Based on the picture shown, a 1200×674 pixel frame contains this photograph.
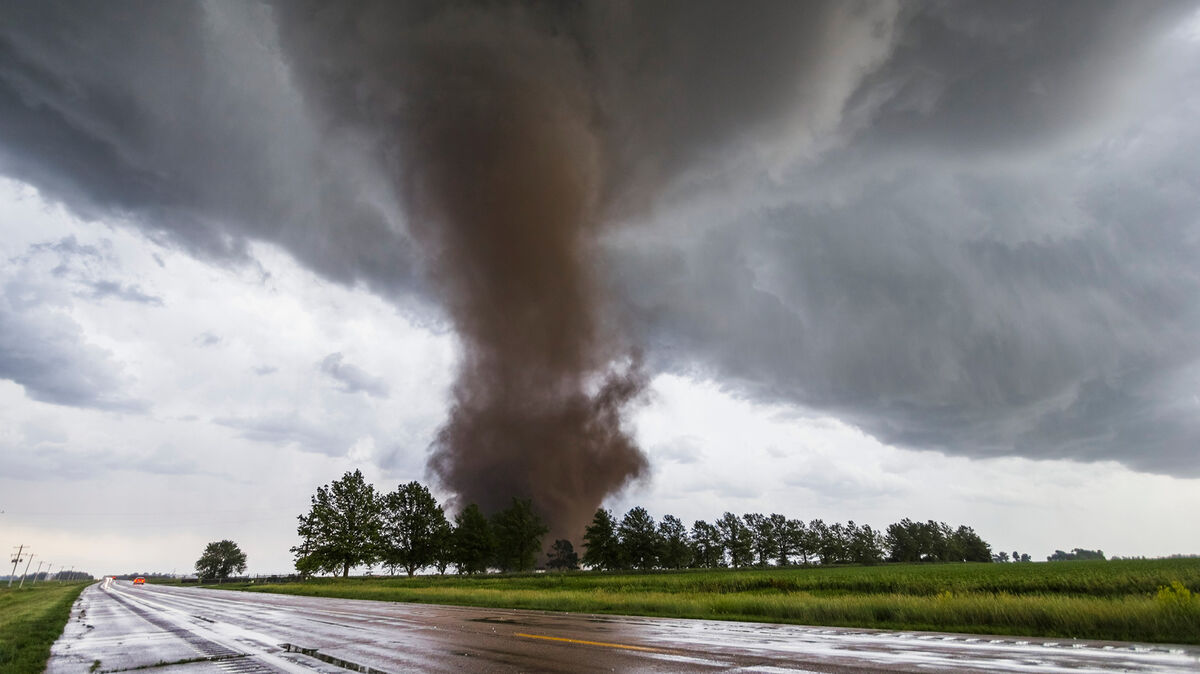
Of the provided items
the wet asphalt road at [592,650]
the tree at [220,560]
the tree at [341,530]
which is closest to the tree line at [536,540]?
the tree at [341,530]

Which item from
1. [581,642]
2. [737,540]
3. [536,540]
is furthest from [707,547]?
[581,642]

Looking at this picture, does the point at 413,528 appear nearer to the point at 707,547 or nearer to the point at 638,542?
the point at 638,542

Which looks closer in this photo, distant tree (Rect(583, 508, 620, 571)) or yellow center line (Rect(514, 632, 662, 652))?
yellow center line (Rect(514, 632, 662, 652))

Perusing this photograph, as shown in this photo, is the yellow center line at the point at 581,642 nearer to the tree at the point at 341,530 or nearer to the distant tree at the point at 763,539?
the tree at the point at 341,530

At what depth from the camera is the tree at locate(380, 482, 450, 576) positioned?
284 ft

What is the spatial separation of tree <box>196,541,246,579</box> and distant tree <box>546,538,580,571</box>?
9994 centimetres

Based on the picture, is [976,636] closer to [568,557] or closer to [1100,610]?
[1100,610]

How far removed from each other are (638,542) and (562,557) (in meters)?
59.2

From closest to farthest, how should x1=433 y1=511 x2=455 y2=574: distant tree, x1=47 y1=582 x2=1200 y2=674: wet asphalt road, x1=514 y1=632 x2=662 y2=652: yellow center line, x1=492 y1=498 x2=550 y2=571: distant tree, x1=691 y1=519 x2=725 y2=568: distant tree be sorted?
x1=47 y1=582 x2=1200 y2=674: wet asphalt road, x1=514 y1=632 x2=662 y2=652: yellow center line, x1=433 y1=511 x2=455 y2=574: distant tree, x1=492 y1=498 x2=550 y2=571: distant tree, x1=691 y1=519 x2=725 y2=568: distant tree

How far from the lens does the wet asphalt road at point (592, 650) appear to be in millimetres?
8523

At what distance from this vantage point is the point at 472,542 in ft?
300

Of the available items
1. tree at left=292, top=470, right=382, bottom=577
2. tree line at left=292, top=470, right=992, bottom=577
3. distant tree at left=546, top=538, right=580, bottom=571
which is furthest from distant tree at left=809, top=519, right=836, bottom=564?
tree at left=292, top=470, right=382, bottom=577

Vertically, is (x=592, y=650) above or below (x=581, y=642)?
above

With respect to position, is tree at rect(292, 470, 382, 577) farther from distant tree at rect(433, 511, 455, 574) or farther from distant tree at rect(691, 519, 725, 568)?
distant tree at rect(691, 519, 725, 568)
